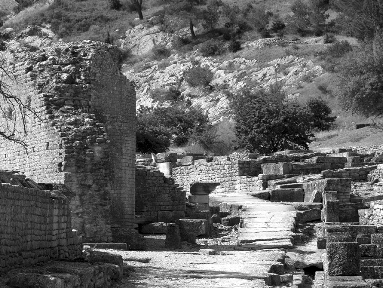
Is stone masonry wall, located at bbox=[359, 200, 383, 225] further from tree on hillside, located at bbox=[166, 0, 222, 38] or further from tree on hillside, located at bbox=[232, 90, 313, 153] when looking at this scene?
tree on hillside, located at bbox=[166, 0, 222, 38]

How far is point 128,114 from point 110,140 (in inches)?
52.4

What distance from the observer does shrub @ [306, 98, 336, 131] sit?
174ft

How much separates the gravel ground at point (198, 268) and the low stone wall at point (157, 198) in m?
3.67

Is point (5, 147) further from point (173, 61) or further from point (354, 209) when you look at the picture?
point (173, 61)

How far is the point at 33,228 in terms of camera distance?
44.8 ft

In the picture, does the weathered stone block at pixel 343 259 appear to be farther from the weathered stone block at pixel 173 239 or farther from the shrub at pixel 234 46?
the shrub at pixel 234 46

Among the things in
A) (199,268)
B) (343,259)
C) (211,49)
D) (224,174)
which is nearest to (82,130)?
(199,268)

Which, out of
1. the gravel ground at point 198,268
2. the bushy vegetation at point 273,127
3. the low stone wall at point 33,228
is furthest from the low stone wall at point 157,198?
the bushy vegetation at point 273,127

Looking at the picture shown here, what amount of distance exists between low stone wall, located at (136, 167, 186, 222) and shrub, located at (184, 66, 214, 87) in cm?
4779

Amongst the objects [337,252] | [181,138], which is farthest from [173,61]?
[337,252]

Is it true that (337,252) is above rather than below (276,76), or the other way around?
below

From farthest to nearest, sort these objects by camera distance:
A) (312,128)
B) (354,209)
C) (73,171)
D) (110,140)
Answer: (312,128), (354,209), (110,140), (73,171)

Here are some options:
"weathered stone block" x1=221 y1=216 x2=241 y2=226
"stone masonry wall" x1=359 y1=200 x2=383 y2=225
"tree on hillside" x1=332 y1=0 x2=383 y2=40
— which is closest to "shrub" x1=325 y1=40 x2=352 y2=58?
"tree on hillside" x1=332 y1=0 x2=383 y2=40

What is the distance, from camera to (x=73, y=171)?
67.5 ft
